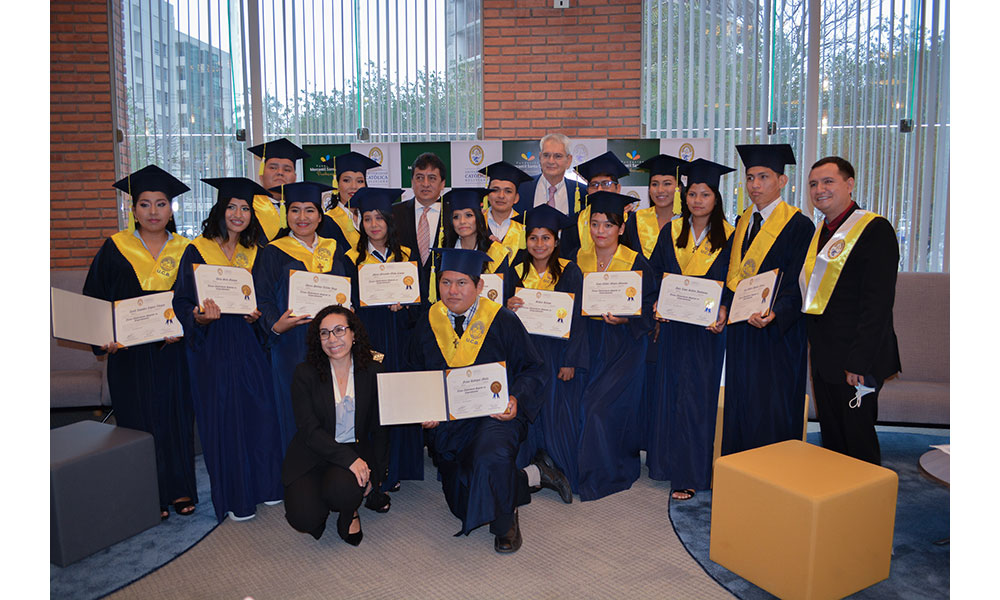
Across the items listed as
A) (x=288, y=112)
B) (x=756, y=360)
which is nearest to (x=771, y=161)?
(x=756, y=360)

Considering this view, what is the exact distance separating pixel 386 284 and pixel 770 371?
2207 mm

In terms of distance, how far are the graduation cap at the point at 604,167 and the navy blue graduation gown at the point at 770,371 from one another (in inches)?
39.5

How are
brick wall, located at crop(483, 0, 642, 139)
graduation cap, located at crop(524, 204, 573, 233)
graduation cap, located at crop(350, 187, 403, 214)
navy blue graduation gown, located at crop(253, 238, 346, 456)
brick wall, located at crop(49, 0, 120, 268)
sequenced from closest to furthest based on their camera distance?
navy blue graduation gown, located at crop(253, 238, 346, 456) → graduation cap, located at crop(524, 204, 573, 233) → graduation cap, located at crop(350, 187, 403, 214) → brick wall, located at crop(483, 0, 642, 139) → brick wall, located at crop(49, 0, 120, 268)

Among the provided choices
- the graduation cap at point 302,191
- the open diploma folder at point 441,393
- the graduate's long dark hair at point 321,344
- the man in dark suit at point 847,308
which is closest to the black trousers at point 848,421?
the man in dark suit at point 847,308

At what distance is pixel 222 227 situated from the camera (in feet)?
11.8

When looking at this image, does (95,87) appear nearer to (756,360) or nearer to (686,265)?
(686,265)

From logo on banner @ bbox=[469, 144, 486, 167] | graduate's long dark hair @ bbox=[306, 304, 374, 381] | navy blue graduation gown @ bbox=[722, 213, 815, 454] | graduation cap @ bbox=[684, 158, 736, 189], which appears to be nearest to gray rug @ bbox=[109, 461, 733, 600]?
navy blue graduation gown @ bbox=[722, 213, 815, 454]

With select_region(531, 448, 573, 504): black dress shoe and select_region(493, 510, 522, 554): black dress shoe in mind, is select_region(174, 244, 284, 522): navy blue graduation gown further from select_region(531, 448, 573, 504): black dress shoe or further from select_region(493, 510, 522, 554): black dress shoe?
select_region(531, 448, 573, 504): black dress shoe

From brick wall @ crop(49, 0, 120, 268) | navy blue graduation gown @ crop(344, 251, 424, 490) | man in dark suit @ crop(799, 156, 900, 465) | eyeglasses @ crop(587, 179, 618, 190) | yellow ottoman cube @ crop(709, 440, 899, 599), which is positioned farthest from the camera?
brick wall @ crop(49, 0, 120, 268)

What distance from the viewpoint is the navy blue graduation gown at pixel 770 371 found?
3.56 meters

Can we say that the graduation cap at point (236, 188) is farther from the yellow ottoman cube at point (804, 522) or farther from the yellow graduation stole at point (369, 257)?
the yellow ottoman cube at point (804, 522)

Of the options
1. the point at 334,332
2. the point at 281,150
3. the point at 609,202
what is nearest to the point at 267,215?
the point at 281,150

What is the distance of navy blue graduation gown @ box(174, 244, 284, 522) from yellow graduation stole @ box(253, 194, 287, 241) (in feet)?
2.08

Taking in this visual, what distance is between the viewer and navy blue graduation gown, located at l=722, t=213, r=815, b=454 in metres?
3.56
